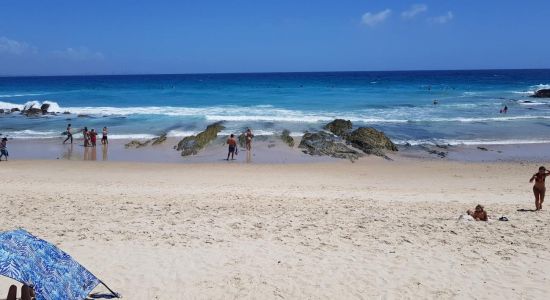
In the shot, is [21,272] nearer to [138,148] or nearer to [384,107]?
[138,148]

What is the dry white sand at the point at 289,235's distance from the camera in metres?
8.05

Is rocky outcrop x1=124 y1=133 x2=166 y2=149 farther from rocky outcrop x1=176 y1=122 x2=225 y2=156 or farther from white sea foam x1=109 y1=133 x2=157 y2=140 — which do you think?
white sea foam x1=109 y1=133 x2=157 y2=140

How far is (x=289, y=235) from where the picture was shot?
407 inches

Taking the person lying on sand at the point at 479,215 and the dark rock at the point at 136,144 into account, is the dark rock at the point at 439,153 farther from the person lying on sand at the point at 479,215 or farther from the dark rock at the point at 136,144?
the dark rock at the point at 136,144

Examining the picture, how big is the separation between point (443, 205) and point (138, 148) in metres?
16.3

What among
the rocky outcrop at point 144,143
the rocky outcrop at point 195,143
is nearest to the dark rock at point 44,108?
the rocky outcrop at point 144,143

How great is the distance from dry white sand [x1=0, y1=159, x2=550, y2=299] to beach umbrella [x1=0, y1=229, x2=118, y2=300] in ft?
2.88

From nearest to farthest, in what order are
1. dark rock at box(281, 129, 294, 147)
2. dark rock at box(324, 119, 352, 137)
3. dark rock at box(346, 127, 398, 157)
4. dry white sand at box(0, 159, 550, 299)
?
dry white sand at box(0, 159, 550, 299) → dark rock at box(346, 127, 398, 157) → dark rock at box(281, 129, 294, 147) → dark rock at box(324, 119, 352, 137)

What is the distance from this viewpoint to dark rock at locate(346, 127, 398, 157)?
77.6 feet

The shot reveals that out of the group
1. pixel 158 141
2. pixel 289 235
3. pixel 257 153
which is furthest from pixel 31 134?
pixel 289 235

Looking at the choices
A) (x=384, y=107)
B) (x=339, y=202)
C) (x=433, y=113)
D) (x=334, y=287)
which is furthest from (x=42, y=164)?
(x=384, y=107)

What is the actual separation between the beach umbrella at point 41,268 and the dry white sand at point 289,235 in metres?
0.88

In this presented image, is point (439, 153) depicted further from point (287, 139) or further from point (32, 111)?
point (32, 111)

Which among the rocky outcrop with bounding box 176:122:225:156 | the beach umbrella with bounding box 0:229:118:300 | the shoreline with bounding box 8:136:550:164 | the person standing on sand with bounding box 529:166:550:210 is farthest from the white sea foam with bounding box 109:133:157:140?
the beach umbrella with bounding box 0:229:118:300
